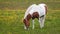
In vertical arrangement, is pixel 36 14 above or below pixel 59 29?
above

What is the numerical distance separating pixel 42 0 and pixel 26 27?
1815 centimetres

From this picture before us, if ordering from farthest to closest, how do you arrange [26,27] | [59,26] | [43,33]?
[59,26] < [26,27] < [43,33]

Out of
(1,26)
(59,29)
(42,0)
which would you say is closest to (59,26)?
(59,29)

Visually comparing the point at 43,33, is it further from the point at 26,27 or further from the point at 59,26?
the point at 59,26

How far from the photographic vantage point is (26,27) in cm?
1343

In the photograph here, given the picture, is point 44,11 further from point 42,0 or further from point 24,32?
point 42,0

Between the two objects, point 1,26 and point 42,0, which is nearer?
point 1,26

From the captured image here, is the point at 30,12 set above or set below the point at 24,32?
above

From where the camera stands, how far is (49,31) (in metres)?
13.1

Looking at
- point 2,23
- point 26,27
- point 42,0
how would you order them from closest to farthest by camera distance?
point 26,27 → point 2,23 → point 42,0

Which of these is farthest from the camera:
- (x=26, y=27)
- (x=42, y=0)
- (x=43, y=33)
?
(x=42, y=0)

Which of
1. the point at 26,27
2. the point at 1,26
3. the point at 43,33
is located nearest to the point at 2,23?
the point at 1,26

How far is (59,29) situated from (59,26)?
35.3 inches

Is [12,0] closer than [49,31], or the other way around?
[49,31]
